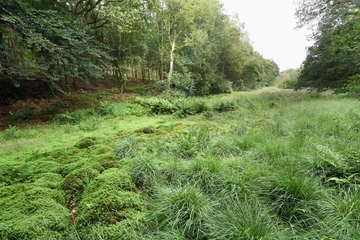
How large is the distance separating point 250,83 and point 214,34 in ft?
44.4

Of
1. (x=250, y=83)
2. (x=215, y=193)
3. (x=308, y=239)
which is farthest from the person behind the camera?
(x=250, y=83)

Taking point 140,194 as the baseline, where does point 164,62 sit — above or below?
above

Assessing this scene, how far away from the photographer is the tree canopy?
652 cm

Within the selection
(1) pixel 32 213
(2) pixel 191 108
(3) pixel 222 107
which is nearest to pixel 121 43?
(2) pixel 191 108

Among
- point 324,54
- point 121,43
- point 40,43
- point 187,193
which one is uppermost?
point 121,43

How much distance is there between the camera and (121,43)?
14.6m

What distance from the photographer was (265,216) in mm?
1699

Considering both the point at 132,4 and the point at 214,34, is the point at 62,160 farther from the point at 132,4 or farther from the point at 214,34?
the point at 214,34

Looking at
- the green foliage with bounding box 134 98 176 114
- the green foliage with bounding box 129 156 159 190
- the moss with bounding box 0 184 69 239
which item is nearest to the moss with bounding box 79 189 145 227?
the moss with bounding box 0 184 69 239

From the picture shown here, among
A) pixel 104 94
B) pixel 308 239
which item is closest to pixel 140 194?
pixel 308 239

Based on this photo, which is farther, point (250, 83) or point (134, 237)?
point (250, 83)

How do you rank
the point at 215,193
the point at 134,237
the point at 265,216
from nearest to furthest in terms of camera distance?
the point at 134,237 → the point at 265,216 → the point at 215,193

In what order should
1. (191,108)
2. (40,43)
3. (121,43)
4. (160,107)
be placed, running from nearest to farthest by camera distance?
(40,43) → (191,108) → (160,107) → (121,43)

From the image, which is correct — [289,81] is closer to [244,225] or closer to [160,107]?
[160,107]
